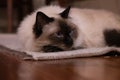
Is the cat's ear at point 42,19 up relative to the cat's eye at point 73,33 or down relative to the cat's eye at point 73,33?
up

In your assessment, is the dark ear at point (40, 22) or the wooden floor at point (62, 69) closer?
Answer: the wooden floor at point (62, 69)

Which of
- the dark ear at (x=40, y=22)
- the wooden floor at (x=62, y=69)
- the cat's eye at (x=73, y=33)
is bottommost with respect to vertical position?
the wooden floor at (x=62, y=69)

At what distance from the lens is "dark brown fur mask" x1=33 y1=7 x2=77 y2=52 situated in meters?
1.62

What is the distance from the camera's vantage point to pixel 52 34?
5.33ft

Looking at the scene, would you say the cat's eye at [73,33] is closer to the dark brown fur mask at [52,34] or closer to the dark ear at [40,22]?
the dark brown fur mask at [52,34]

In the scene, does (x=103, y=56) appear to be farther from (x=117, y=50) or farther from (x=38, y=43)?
(x=38, y=43)

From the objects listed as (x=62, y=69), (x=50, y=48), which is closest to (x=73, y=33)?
(x=50, y=48)

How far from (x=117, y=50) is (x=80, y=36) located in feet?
0.84

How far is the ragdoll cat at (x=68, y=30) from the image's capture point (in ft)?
5.34

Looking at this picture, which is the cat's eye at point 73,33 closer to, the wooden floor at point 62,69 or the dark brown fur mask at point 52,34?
the dark brown fur mask at point 52,34

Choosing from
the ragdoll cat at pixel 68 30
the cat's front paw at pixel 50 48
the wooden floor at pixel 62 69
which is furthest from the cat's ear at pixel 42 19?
the wooden floor at pixel 62 69

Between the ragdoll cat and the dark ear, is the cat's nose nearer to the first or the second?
the ragdoll cat

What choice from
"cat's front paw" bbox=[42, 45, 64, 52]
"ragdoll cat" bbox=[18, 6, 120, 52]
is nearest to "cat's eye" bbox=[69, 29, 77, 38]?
"ragdoll cat" bbox=[18, 6, 120, 52]

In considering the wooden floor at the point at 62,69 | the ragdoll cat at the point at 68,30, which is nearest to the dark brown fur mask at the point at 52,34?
the ragdoll cat at the point at 68,30
